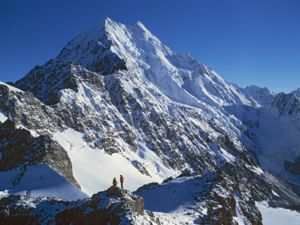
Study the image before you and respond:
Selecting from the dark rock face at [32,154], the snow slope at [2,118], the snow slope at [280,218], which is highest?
the snow slope at [2,118]

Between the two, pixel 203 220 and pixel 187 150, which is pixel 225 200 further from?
pixel 187 150

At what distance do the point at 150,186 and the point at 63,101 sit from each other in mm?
87949

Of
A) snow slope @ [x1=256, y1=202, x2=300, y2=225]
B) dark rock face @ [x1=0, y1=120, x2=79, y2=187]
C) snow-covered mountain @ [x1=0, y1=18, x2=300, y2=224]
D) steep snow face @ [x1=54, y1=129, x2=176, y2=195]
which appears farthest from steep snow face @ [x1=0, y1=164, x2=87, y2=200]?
snow slope @ [x1=256, y1=202, x2=300, y2=225]

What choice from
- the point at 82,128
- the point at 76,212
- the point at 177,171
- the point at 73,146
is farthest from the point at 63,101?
the point at 76,212

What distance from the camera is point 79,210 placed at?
35.2 meters

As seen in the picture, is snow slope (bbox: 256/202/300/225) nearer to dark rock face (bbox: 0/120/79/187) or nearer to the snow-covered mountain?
the snow-covered mountain

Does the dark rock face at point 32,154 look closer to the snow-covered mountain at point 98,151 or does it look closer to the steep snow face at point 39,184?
the snow-covered mountain at point 98,151

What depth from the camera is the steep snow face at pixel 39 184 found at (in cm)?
5280

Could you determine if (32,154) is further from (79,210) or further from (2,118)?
(2,118)

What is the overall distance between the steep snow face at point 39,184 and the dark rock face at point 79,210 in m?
10.0

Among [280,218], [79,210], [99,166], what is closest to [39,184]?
[79,210]

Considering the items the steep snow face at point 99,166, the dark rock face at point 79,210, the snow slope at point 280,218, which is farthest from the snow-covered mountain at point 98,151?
the snow slope at point 280,218

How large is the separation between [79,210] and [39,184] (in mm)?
23651

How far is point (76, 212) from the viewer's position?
35.2 meters
